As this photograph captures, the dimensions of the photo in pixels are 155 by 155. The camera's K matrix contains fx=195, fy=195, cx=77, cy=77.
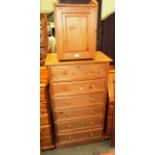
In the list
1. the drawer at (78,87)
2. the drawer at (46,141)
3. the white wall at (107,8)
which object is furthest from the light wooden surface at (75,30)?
the drawer at (46,141)

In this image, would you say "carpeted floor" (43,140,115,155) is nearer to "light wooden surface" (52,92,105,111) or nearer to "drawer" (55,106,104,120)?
"drawer" (55,106,104,120)

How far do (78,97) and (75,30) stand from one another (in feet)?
2.26

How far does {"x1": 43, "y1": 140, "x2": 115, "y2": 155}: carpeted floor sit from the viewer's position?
7.18 feet

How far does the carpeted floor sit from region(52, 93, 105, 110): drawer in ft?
1.75

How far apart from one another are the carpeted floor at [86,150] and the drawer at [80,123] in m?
0.25

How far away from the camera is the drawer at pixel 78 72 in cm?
192

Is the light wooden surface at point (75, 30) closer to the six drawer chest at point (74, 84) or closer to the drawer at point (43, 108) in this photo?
the six drawer chest at point (74, 84)

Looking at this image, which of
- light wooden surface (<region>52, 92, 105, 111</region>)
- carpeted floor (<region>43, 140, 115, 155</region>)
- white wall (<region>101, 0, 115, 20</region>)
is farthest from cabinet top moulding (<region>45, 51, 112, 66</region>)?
carpeted floor (<region>43, 140, 115, 155</region>)

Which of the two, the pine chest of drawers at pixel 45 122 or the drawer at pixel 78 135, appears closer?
the pine chest of drawers at pixel 45 122
